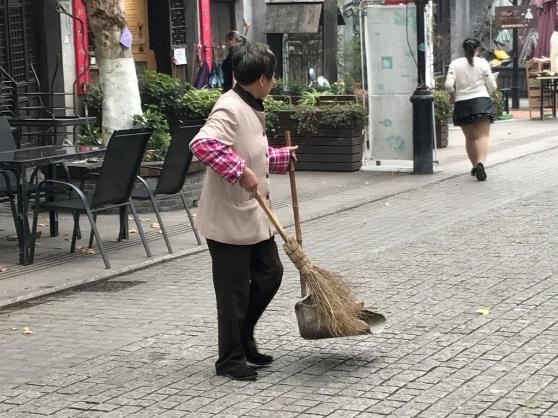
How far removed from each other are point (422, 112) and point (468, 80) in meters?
0.70

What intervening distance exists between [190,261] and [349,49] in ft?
48.5

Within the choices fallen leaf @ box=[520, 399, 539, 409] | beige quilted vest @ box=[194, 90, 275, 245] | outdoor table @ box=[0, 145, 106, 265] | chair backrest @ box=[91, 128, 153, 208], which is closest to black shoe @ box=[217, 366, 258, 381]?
beige quilted vest @ box=[194, 90, 275, 245]

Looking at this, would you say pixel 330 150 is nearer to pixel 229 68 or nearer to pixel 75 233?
pixel 229 68

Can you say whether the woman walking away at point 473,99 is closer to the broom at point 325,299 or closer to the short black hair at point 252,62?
the broom at point 325,299

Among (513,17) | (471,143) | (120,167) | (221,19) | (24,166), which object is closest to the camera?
(24,166)

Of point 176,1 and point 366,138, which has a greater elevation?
point 176,1

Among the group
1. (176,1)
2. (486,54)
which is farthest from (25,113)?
(486,54)

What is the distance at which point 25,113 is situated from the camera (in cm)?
1552

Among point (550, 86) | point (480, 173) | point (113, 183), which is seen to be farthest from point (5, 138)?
point (550, 86)

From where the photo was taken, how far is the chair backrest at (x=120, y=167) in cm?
908

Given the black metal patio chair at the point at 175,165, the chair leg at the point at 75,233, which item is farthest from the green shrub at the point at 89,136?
the chair leg at the point at 75,233

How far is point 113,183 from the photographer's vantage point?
9.25m

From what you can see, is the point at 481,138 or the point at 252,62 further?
the point at 481,138

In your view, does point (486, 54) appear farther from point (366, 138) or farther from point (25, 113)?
point (25, 113)
